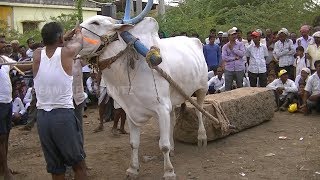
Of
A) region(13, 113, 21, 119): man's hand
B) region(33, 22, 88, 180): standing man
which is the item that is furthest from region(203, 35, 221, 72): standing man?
region(33, 22, 88, 180): standing man

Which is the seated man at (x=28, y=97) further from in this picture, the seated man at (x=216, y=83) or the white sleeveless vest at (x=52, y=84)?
the white sleeveless vest at (x=52, y=84)

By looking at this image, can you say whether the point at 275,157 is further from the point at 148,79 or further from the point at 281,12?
the point at 281,12

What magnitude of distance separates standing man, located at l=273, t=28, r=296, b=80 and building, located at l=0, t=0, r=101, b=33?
37.0 feet

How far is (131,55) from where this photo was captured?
5.21 metres

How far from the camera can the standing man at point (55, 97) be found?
13.2ft

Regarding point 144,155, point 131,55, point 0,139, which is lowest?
point 144,155

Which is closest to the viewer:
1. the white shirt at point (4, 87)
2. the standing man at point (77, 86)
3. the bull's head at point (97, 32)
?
the bull's head at point (97, 32)

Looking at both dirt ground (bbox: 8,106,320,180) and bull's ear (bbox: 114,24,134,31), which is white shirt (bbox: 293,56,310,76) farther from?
bull's ear (bbox: 114,24,134,31)

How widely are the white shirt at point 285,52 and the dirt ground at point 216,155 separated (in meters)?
2.47

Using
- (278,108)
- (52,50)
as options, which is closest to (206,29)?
(278,108)

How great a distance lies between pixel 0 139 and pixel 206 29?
12296 mm

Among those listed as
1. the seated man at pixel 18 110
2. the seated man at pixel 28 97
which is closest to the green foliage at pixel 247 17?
the seated man at pixel 28 97

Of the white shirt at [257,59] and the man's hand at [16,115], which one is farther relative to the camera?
the white shirt at [257,59]

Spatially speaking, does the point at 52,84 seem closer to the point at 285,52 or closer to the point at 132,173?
the point at 132,173
